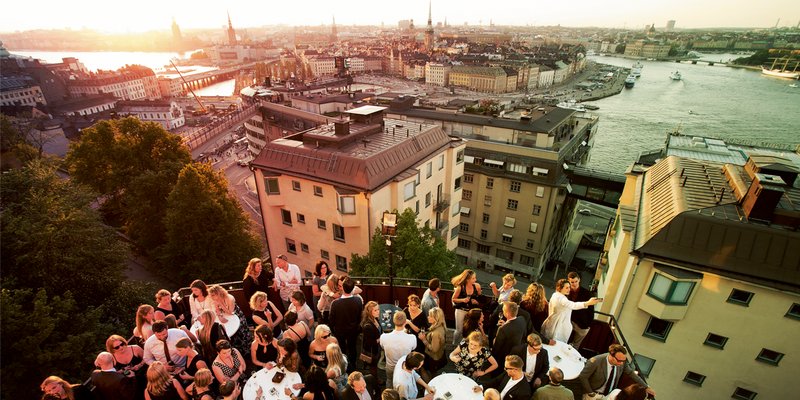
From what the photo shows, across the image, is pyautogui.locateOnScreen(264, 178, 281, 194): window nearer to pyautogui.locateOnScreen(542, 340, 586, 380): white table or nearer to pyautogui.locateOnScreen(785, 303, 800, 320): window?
pyautogui.locateOnScreen(542, 340, 586, 380): white table

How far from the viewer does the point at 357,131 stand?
79.1ft

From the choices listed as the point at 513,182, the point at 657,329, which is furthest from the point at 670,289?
the point at 513,182

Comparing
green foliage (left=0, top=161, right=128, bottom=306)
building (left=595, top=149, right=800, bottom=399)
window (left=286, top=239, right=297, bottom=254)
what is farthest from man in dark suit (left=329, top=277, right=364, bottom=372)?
green foliage (left=0, top=161, right=128, bottom=306)

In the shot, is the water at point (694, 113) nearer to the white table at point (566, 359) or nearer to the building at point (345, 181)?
the building at point (345, 181)

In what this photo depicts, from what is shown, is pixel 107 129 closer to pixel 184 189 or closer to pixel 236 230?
pixel 184 189

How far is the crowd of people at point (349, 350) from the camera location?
6.74m

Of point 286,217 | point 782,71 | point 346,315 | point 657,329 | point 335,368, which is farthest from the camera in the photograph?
point 782,71

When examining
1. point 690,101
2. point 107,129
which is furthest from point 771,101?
point 107,129

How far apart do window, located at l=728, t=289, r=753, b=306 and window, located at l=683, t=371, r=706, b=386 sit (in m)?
4.07

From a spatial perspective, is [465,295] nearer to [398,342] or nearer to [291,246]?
[398,342]

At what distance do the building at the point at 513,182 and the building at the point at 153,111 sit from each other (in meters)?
83.5

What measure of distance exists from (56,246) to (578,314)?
82.8 feet

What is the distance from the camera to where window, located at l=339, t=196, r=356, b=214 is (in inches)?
820

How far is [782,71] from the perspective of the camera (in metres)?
152
